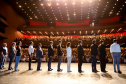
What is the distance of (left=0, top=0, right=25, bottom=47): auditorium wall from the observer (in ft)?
60.6

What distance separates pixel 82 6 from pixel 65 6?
128 inches

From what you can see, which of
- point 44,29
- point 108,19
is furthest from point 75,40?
point 108,19

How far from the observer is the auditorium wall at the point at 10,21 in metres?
18.5

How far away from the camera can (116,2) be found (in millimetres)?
18188

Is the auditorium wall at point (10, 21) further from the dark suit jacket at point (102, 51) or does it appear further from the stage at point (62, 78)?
the dark suit jacket at point (102, 51)

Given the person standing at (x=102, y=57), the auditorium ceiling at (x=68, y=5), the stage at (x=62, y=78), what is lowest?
the stage at (x=62, y=78)

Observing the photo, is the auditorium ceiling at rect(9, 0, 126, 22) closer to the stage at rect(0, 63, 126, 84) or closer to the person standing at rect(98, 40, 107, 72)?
the person standing at rect(98, 40, 107, 72)

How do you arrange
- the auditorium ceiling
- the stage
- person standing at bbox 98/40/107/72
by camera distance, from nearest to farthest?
1. the stage
2. person standing at bbox 98/40/107/72
3. the auditorium ceiling

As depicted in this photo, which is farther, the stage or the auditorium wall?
the auditorium wall

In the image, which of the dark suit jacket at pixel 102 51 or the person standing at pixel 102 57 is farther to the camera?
the dark suit jacket at pixel 102 51

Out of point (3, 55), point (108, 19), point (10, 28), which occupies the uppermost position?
point (108, 19)

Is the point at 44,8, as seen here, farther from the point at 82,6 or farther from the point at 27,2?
the point at 82,6

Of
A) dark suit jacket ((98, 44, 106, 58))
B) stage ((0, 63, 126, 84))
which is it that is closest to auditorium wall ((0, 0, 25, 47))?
stage ((0, 63, 126, 84))

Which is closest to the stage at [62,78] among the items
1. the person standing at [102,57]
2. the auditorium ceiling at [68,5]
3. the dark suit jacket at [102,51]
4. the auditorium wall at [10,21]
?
the person standing at [102,57]
